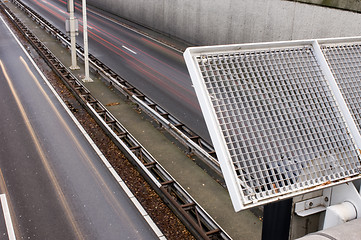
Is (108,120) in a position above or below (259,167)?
below

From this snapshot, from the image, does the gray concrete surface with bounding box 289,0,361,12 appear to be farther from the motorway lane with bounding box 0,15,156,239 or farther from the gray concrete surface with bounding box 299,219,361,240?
the gray concrete surface with bounding box 299,219,361,240

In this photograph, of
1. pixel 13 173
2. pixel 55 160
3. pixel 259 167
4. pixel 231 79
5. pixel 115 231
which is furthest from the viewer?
pixel 55 160

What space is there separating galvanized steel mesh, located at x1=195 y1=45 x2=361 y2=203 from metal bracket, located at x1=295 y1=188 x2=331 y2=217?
0.39m

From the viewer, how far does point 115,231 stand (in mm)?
10602

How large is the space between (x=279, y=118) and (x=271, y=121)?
116 millimetres

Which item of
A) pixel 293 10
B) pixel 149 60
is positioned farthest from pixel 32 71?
pixel 293 10

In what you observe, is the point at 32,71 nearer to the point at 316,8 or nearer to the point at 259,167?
the point at 316,8

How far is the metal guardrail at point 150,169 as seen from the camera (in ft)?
34.1

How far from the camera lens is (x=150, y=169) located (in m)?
13.4

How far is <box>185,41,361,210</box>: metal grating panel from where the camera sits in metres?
3.63

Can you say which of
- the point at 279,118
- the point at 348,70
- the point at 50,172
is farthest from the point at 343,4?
the point at 279,118

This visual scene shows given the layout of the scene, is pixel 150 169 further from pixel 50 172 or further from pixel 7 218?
pixel 7 218

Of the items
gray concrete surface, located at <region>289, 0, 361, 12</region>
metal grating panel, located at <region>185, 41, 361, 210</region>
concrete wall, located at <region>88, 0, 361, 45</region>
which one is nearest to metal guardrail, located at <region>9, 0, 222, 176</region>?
concrete wall, located at <region>88, 0, 361, 45</region>

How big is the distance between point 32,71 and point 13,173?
11810 mm
